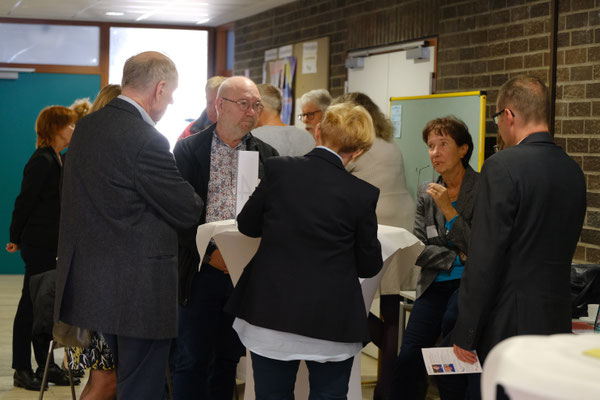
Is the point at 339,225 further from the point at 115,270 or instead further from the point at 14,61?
the point at 14,61

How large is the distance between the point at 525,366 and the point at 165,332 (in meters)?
Result: 1.68

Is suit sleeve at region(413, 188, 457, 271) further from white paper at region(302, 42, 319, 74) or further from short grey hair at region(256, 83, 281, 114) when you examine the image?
white paper at region(302, 42, 319, 74)

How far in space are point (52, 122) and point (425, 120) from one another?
224 centimetres

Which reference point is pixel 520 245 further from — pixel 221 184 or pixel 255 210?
pixel 221 184

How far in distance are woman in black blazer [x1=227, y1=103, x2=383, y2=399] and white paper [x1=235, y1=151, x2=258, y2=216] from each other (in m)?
0.36

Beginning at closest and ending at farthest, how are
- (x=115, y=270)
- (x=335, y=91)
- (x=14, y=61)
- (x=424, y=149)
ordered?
(x=115, y=270) → (x=424, y=149) → (x=335, y=91) → (x=14, y=61)

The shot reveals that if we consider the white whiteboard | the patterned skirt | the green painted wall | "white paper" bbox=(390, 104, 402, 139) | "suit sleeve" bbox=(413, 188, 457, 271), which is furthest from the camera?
the green painted wall

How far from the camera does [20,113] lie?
31.0 ft

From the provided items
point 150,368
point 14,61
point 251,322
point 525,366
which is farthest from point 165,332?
point 14,61

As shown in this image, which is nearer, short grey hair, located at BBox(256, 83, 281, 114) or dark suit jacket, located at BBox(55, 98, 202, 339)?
dark suit jacket, located at BBox(55, 98, 202, 339)

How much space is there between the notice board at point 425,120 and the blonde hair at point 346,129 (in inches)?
79.6

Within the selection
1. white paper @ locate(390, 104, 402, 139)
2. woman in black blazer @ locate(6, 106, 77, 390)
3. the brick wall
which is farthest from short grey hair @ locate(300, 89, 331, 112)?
woman in black blazer @ locate(6, 106, 77, 390)

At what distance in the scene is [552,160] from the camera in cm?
242

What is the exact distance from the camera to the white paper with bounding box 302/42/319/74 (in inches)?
291
